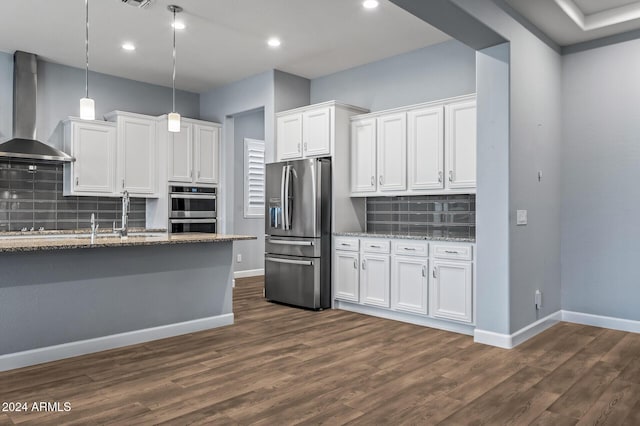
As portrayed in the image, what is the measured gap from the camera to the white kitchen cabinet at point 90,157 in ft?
18.5

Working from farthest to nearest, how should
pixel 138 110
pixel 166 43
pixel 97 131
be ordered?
pixel 138 110 → pixel 97 131 → pixel 166 43

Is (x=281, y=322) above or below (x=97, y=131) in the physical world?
below

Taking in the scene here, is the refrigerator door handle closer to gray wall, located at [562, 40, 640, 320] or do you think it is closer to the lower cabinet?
the lower cabinet

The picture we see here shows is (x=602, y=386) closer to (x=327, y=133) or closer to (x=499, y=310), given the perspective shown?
(x=499, y=310)

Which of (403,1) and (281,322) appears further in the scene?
(281,322)

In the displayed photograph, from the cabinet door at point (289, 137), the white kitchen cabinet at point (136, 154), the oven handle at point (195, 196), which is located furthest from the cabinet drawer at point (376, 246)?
the white kitchen cabinet at point (136, 154)

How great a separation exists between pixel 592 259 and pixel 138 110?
232 inches

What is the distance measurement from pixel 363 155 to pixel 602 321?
2.89 m

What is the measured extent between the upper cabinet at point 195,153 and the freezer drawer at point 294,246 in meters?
1.66

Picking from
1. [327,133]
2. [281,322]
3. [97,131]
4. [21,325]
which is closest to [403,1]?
[327,133]

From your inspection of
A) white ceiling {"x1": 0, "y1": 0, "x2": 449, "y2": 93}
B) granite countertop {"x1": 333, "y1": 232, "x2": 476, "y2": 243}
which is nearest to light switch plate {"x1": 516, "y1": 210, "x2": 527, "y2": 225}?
granite countertop {"x1": 333, "y1": 232, "x2": 476, "y2": 243}

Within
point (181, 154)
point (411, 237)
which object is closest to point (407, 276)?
point (411, 237)

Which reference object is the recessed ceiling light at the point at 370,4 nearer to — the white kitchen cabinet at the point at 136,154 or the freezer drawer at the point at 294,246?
the freezer drawer at the point at 294,246

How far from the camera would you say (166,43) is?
5059 mm
